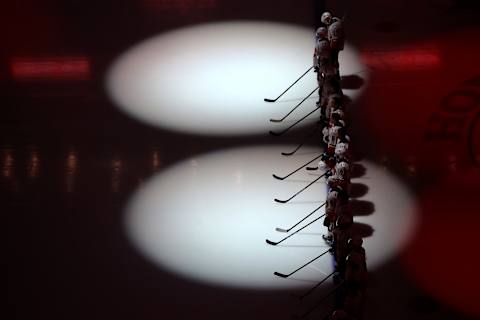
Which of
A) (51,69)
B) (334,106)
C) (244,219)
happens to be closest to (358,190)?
(334,106)

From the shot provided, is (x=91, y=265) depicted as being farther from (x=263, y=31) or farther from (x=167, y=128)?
(x=263, y=31)

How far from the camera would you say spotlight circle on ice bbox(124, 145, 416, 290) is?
22.0ft

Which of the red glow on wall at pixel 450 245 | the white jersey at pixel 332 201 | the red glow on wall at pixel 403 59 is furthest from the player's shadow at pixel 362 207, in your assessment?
the red glow on wall at pixel 403 59

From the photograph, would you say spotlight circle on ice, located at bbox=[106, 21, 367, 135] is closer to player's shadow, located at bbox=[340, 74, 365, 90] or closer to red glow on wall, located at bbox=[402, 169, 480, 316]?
player's shadow, located at bbox=[340, 74, 365, 90]

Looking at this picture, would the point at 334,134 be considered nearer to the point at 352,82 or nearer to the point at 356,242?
the point at 356,242

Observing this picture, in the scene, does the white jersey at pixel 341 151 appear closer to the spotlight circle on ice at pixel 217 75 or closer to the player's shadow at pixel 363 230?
the player's shadow at pixel 363 230

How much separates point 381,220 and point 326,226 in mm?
514

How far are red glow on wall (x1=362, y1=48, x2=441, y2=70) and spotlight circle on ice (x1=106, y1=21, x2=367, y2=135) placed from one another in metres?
0.18

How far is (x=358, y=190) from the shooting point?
7.31m

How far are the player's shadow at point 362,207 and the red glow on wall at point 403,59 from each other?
77.2 inches

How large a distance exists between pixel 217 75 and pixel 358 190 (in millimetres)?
2261

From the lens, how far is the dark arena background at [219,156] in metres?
6.54

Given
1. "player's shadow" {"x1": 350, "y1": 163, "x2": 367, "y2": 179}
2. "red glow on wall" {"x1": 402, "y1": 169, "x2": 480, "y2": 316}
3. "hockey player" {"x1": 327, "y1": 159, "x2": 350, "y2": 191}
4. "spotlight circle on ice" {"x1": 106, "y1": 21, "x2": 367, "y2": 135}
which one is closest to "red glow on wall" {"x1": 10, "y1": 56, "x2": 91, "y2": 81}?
"spotlight circle on ice" {"x1": 106, "y1": 21, "x2": 367, "y2": 135}

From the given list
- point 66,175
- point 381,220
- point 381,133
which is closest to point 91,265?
point 66,175
